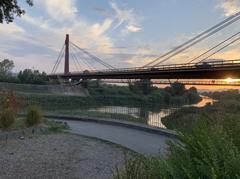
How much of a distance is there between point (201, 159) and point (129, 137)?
1029cm

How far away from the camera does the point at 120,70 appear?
4766cm

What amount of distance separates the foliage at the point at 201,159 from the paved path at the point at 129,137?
263 inches

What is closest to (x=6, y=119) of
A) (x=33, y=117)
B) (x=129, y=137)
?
(x=33, y=117)

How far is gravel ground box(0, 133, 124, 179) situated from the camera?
761 centimetres

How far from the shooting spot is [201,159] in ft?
9.47

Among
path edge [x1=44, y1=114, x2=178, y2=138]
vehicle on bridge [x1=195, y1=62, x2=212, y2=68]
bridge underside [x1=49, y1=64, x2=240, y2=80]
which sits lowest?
path edge [x1=44, y1=114, x2=178, y2=138]

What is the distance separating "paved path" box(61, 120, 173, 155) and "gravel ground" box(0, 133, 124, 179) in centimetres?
77

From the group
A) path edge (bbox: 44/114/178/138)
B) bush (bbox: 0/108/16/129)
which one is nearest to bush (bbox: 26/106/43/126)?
bush (bbox: 0/108/16/129)

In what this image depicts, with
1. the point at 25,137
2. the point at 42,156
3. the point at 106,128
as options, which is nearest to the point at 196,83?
the point at 106,128

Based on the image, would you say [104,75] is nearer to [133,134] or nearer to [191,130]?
[133,134]

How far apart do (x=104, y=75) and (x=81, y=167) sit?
41.6 metres

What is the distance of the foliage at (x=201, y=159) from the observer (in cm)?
249

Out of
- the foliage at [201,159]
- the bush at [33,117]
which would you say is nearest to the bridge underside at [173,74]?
the bush at [33,117]

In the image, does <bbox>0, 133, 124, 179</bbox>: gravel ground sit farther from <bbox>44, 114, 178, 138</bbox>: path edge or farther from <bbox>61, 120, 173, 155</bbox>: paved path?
<bbox>44, 114, 178, 138</bbox>: path edge
